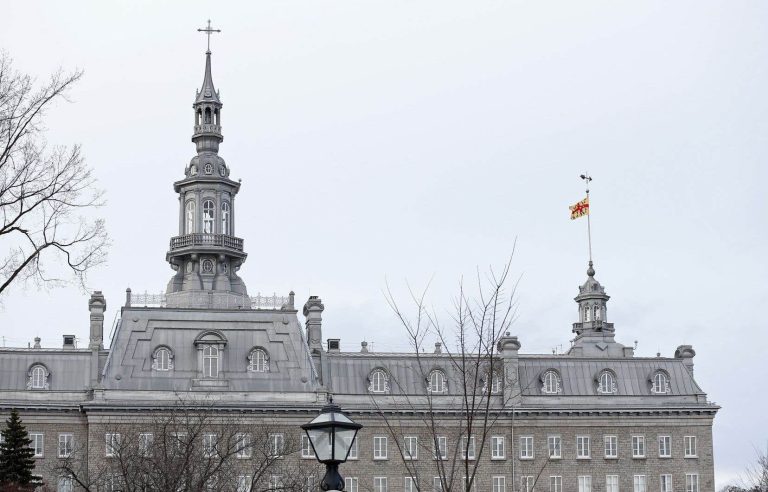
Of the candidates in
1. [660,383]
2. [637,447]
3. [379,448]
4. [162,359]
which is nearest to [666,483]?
[637,447]

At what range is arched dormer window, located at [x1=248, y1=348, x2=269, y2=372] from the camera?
11281 cm

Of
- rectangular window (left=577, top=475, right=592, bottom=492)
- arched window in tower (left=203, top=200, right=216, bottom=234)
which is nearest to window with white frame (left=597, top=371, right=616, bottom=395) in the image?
rectangular window (left=577, top=475, right=592, bottom=492)

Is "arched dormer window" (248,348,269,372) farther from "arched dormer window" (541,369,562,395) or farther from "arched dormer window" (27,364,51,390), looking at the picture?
"arched dormer window" (541,369,562,395)

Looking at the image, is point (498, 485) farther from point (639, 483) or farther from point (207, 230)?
point (207, 230)

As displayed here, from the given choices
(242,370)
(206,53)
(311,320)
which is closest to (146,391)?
(242,370)

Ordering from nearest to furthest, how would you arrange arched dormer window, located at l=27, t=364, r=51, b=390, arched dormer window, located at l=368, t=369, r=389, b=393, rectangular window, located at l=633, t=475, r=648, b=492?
arched dormer window, located at l=27, t=364, r=51, b=390 < arched dormer window, located at l=368, t=369, r=389, b=393 < rectangular window, located at l=633, t=475, r=648, b=492

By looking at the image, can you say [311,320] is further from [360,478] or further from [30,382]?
[30,382]

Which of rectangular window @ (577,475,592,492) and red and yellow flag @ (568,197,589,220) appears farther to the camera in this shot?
red and yellow flag @ (568,197,589,220)

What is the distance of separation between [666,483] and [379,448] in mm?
20710

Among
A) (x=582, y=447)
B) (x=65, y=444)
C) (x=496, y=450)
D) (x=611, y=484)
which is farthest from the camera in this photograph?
(x=582, y=447)

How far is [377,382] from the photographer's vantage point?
114938 mm

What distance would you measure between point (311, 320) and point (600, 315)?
3497 cm

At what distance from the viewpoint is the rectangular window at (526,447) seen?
379 feet

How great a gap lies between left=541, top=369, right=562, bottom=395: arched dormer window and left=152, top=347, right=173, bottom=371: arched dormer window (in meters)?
26.6
